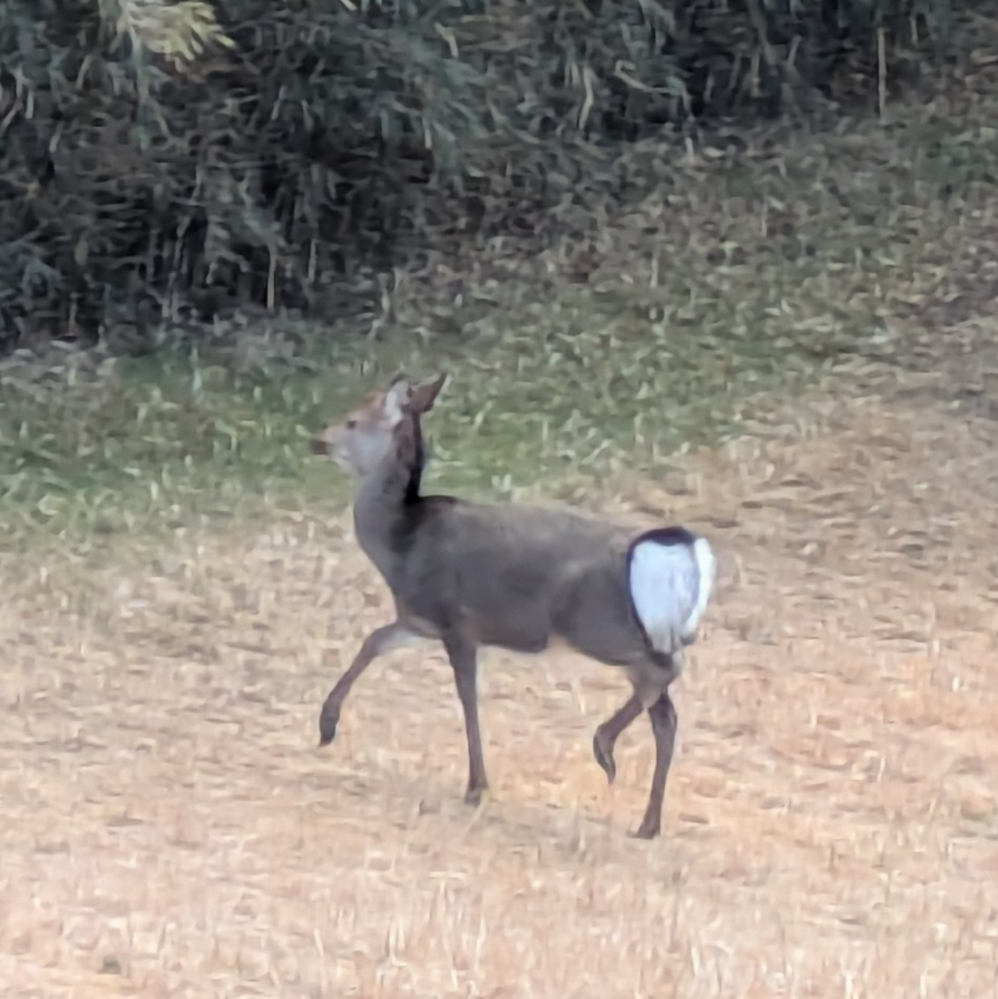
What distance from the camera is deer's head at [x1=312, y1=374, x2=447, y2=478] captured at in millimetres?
4340

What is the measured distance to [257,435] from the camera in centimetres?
699

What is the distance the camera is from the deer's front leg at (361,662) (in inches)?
169

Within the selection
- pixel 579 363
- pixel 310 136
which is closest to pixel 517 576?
pixel 579 363

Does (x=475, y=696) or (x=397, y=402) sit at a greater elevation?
(x=397, y=402)

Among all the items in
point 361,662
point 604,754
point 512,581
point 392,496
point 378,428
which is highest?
point 378,428

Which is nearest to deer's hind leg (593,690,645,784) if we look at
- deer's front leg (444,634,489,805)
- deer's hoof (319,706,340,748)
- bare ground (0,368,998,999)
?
bare ground (0,368,998,999)

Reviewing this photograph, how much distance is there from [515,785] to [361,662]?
1.48ft

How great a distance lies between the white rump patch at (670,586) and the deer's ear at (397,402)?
813mm

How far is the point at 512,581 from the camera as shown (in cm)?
414

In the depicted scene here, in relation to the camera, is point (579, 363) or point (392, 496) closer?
point (392, 496)

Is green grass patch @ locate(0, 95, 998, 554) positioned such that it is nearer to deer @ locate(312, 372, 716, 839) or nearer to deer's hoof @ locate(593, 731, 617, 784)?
deer @ locate(312, 372, 716, 839)

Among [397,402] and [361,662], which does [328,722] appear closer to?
[361,662]

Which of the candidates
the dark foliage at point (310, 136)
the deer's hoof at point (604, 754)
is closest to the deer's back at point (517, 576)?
the deer's hoof at point (604, 754)

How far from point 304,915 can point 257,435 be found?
3.54 m
